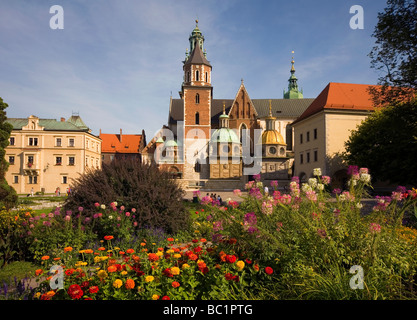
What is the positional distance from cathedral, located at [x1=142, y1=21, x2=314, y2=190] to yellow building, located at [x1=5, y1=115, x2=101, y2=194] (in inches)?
527

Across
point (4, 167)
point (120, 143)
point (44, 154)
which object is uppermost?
point (120, 143)

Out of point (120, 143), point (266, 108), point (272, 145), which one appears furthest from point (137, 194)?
point (120, 143)

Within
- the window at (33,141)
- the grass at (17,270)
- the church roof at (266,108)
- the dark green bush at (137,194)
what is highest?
the church roof at (266,108)

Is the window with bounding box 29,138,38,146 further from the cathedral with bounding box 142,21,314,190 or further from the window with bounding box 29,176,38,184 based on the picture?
the cathedral with bounding box 142,21,314,190

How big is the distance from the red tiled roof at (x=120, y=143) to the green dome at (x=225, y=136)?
75.2 feet

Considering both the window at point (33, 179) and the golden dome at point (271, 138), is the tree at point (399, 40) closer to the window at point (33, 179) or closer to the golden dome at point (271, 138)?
the golden dome at point (271, 138)

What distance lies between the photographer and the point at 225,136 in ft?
162

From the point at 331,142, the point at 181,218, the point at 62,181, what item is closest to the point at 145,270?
the point at 181,218

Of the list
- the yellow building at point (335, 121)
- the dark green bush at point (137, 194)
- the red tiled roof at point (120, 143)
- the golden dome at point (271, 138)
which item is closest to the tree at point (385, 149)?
the yellow building at point (335, 121)

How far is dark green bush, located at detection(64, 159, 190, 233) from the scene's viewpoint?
7.25m

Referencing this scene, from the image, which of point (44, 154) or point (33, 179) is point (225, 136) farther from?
point (33, 179)

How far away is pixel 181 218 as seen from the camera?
796 centimetres

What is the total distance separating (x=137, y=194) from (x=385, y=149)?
22520mm

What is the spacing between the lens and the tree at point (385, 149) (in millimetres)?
18844
